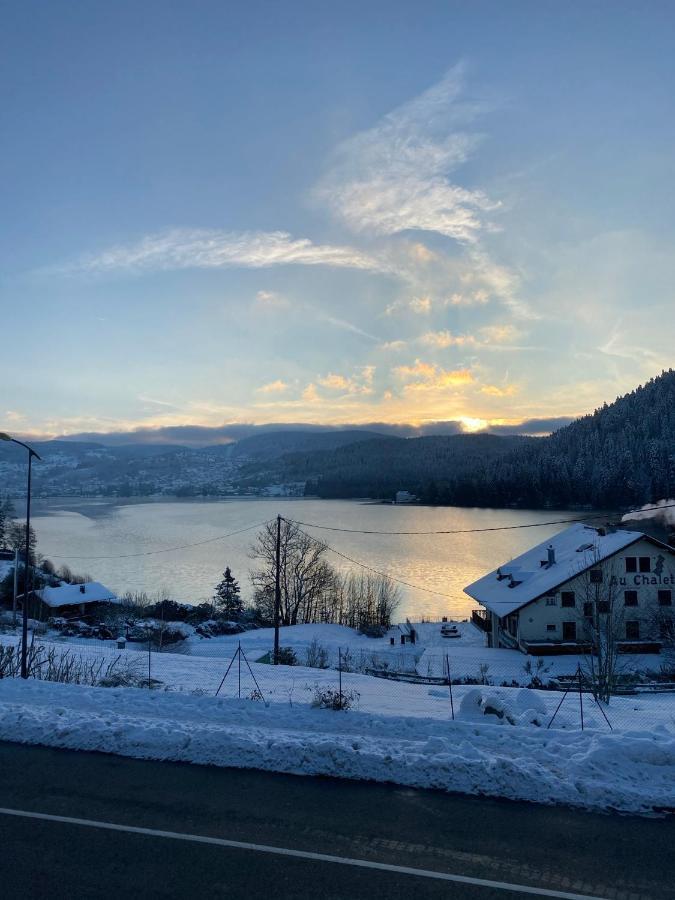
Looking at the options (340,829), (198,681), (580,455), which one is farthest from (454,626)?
(580,455)

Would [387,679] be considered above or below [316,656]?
above

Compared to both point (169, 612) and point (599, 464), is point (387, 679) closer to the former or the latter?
point (169, 612)

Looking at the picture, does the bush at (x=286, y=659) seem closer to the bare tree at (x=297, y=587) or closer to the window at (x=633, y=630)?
the window at (x=633, y=630)

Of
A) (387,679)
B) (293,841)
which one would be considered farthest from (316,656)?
(293,841)

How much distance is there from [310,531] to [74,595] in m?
43.6

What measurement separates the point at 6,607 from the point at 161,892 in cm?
5177

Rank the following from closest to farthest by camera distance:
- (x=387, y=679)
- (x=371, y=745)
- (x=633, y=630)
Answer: (x=371, y=745) → (x=387, y=679) → (x=633, y=630)

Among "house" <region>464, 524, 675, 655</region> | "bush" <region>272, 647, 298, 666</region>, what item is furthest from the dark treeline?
"bush" <region>272, 647, 298, 666</region>

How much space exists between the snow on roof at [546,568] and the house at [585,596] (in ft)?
0.18

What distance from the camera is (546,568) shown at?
3572 cm

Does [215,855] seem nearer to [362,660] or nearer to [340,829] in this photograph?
[340,829]

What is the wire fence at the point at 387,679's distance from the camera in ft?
38.1

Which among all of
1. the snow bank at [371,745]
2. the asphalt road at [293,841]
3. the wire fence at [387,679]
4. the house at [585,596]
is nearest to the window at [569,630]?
the house at [585,596]

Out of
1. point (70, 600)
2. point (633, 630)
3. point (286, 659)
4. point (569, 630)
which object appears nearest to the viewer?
point (286, 659)
